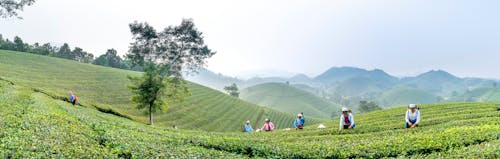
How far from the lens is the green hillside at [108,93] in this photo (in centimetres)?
5441

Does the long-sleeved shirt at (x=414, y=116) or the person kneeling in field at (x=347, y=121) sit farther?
the person kneeling in field at (x=347, y=121)

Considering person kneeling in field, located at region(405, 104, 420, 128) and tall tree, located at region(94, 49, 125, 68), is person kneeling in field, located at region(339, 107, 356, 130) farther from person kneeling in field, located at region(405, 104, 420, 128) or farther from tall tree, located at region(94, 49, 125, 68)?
tall tree, located at region(94, 49, 125, 68)

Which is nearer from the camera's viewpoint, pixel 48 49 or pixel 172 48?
pixel 172 48

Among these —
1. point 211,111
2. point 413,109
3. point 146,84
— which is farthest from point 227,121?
point 413,109

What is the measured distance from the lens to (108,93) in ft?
209

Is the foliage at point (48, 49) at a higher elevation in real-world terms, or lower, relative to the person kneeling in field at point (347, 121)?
higher

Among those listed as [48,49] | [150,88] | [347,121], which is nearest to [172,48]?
[150,88]

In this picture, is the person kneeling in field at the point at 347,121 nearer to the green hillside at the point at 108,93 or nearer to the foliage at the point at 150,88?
the foliage at the point at 150,88

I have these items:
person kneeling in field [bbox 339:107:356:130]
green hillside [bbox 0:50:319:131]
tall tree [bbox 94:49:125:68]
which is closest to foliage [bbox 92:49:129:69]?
tall tree [bbox 94:49:125:68]

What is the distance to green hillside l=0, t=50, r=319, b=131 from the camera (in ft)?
178

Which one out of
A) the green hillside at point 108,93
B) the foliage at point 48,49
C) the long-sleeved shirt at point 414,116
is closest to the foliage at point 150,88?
the green hillside at point 108,93

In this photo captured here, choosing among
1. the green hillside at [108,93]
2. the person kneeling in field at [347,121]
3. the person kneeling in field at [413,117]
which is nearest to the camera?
the person kneeling in field at [413,117]

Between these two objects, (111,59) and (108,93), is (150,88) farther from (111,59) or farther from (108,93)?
(111,59)

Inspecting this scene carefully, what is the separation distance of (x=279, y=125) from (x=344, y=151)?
2905 inches
